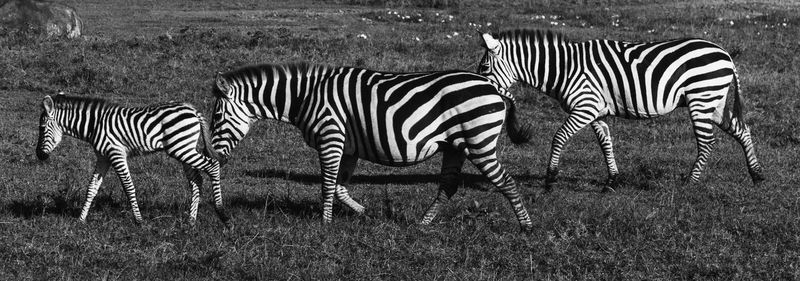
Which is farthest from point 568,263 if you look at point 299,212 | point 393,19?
point 393,19

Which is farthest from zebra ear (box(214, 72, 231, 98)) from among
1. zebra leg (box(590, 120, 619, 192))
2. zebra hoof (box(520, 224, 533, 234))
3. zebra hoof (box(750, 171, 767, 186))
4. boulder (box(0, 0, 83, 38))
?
boulder (box(0, 0, 83, 38))

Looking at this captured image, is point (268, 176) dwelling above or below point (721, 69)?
below

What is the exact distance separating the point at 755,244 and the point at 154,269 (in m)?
5.17

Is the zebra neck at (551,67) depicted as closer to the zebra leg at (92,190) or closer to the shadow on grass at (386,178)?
the shadow on grass at (386,178)

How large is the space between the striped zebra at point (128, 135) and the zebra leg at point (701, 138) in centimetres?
550

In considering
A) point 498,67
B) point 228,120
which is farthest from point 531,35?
point 228,120

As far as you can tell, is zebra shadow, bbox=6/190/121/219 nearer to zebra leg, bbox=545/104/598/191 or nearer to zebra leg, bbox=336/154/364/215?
zebra leg, bbox=336/154/364/215

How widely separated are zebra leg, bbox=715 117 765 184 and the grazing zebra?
387 cm

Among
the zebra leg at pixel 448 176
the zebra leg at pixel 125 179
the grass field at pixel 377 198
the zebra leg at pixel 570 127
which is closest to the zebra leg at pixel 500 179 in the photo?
the grass field at pixel 377 198

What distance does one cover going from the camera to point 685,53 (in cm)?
1208

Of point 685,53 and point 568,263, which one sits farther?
point 685,53

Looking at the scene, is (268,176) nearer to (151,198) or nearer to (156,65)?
(151,198)

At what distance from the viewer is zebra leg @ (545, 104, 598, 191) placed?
11930 millimetres

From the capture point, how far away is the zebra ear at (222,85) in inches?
379
